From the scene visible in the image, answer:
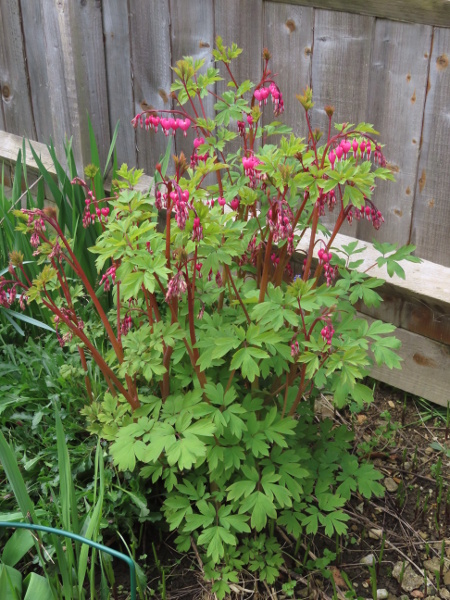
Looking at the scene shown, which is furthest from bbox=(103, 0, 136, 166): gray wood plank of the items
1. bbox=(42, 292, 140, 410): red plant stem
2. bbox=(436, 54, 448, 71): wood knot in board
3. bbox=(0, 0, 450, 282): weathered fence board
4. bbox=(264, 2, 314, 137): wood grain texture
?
bbox=(42, 292, 140, 410): red plant stem

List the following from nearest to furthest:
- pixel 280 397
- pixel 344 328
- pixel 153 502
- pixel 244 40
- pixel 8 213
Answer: pixel 344 328 → pixel 280 397 → pixel 153 502 → pixel 244 40 → pixel 8 213

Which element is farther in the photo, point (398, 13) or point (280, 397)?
point (398, 13)

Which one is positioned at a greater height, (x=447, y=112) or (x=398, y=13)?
(x=398, y=13)

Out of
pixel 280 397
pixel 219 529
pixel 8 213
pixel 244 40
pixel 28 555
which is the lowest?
pixel 28 555

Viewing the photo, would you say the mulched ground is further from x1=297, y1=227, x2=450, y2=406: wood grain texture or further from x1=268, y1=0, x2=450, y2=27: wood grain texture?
x1=268, y1=0, x2=450, y2=27: wood grain texture

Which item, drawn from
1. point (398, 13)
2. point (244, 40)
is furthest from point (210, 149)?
point (244, 40)

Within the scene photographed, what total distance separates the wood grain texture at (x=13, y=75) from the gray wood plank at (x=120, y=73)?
0.85m

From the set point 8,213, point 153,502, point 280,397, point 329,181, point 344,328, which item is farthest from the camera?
point 8,213

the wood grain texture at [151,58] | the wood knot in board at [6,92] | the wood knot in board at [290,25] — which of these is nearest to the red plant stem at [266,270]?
the wood knot in board at [290,25]

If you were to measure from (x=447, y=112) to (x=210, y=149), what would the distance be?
3.15 feet

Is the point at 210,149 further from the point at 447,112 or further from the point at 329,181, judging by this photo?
the point at 447,112

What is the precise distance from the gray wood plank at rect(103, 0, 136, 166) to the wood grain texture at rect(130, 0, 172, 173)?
0.14ft

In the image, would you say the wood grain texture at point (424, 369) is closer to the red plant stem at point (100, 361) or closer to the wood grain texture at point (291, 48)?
the wood grain texture at point (291, 48)

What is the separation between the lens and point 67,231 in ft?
9.80
